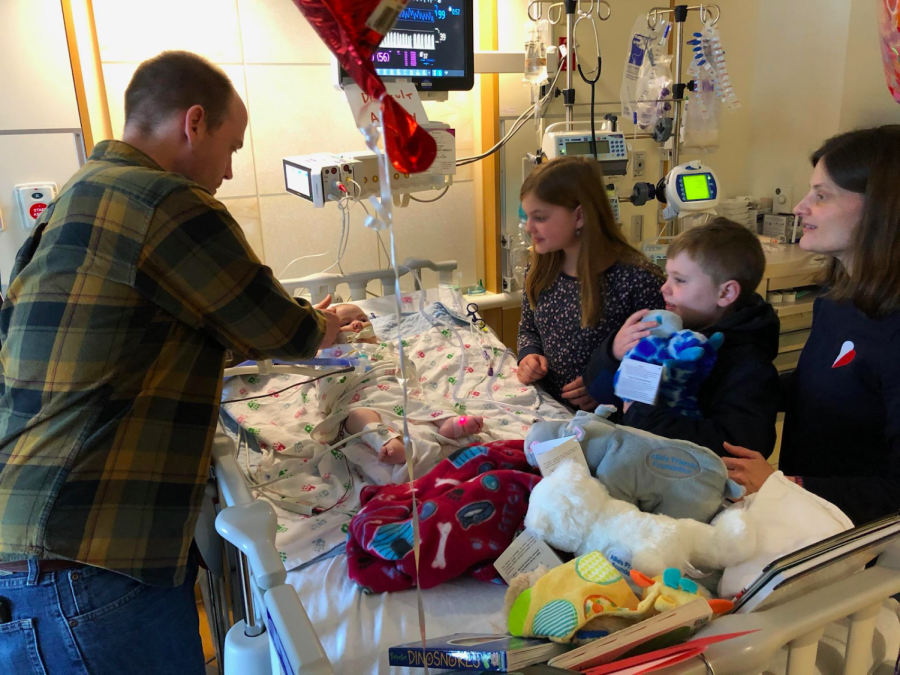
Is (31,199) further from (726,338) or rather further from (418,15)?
(726,338)

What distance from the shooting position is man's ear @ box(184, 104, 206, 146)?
1204 millimetres

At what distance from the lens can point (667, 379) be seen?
4.66ft

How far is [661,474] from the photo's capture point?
3.50ft

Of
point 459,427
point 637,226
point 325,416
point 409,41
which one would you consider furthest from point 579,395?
point 637,226

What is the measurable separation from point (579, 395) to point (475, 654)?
1.33 m

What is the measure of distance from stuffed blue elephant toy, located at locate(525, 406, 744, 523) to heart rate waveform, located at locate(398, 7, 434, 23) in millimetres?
1706

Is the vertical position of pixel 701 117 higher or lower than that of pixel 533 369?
higher

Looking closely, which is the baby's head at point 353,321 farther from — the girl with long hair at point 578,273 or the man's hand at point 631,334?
the man's hand at point 631,334

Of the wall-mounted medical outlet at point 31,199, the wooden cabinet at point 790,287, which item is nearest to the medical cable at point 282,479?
the wall-mounted medical outlet at point 31,199

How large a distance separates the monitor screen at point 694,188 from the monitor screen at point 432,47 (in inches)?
35.6

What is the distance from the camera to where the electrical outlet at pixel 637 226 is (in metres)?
3.31

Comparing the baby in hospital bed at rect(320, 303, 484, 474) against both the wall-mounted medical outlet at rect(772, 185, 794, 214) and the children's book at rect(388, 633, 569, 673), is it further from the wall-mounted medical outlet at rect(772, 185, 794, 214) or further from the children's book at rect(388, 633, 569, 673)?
the wall-mounted medical outlet at rect(772, 185, 794, 214)

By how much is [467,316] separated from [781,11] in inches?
93.8

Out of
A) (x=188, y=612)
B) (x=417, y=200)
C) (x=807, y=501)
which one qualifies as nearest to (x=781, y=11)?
(x=417, y=200)
